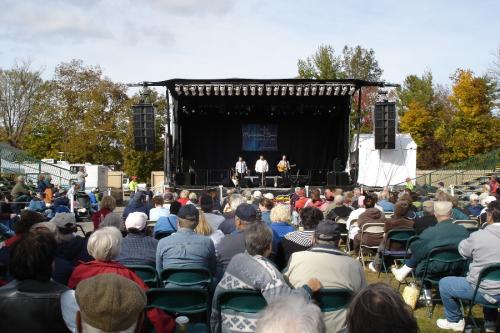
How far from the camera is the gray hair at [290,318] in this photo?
172 cm

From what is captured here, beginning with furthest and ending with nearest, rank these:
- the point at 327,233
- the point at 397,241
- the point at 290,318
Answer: the point at 397,241, the point at 327,233, the point at 290,318

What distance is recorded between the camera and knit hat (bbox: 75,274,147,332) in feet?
8.21

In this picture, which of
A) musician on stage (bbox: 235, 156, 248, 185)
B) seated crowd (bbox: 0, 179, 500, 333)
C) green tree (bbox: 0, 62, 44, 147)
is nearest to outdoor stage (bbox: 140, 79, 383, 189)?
musician on stage (bbox: 235, 156, 248, 185)

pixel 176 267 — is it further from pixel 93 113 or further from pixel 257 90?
pixel 93 113

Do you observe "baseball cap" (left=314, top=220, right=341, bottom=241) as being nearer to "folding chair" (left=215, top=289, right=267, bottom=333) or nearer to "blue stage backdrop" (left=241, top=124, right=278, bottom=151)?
"folding chair" (left=215, top=289, right=267, bottom=333)

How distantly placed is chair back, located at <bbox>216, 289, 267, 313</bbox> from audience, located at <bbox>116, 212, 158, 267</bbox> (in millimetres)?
1435

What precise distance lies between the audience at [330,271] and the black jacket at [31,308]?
4.99 ft

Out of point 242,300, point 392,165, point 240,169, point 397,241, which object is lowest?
point 397,241

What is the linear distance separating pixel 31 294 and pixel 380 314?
1.95 meters

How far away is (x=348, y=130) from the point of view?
18562 mm

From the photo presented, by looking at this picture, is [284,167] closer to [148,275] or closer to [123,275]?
[148,275]

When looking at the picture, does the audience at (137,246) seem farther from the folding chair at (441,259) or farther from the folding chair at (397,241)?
the folding chair at (397,241)

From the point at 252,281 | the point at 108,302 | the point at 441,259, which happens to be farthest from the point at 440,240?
the point at 108,302

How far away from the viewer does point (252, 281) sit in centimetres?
376
